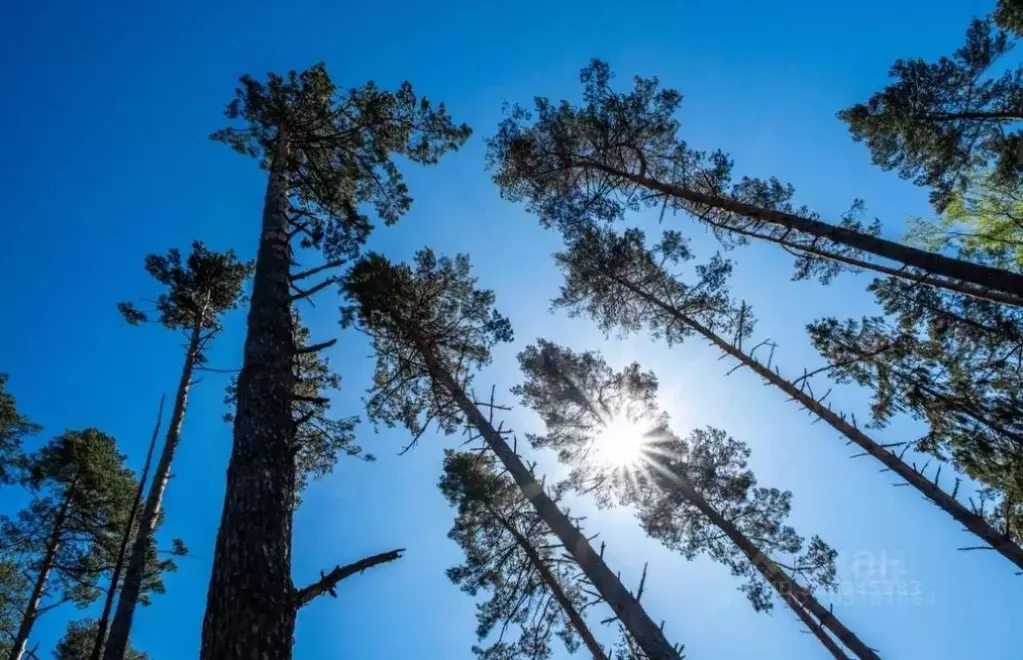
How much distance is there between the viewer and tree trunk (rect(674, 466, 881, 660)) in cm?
880

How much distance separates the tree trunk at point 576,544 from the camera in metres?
5.84

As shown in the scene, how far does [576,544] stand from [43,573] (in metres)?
15.1

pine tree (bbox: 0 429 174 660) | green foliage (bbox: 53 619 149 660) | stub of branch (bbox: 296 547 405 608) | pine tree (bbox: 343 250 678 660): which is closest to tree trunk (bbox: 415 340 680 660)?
pine tree (bbox: 343 250 678 660)

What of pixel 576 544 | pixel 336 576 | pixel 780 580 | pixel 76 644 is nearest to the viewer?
pixel 336 576

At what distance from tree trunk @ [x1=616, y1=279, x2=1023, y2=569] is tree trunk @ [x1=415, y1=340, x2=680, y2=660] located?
567 centimetres

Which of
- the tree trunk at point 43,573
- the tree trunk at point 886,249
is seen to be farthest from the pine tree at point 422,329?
the tree trunk at point 43,573

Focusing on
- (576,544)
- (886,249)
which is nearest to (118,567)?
(576,544)

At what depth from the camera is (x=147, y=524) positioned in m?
8.47

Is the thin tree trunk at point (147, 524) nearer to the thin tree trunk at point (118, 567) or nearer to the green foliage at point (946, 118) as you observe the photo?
the thin tree trunk at point (118, 567)

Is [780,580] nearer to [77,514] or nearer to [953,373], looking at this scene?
[953,373]

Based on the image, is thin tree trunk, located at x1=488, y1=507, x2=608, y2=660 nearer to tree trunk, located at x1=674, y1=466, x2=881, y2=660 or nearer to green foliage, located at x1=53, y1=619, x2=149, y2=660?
tree trunk, located at x1=674, y1=466, x2=881, y2=660

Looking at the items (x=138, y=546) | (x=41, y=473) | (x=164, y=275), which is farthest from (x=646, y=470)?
(x=41, y=473)

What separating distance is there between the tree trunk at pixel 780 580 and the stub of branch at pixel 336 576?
32.6ft

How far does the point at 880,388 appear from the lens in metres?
9.95
